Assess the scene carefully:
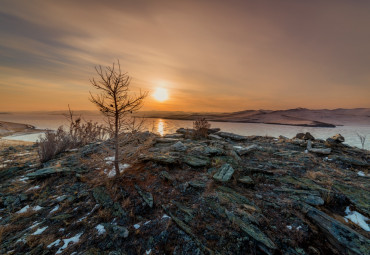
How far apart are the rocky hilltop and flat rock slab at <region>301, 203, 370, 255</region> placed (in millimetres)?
19

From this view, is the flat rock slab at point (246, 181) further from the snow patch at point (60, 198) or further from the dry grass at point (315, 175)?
the snow patch at point (60, 198)

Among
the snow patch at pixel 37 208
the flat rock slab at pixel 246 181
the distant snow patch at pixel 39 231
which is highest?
the flat rock slab at pixel 246 181

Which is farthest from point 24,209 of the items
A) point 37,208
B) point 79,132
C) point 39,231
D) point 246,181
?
point 79,132

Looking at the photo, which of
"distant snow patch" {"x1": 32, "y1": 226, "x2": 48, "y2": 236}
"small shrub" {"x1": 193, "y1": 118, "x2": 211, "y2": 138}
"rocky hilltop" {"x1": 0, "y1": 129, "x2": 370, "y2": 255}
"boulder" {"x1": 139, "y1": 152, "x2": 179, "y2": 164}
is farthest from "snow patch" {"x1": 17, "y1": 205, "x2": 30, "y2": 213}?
"small shrub" {"x1": 193, "y1": 118, "x2": 211, "y2": 138}

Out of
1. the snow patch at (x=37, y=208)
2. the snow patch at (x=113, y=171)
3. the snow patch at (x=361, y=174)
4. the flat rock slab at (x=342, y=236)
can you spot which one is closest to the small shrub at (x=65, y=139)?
the snow patch at (x=113, y=171)

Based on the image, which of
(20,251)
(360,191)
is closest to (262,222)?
(360,191)

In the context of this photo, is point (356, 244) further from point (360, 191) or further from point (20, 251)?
point (20, 251)

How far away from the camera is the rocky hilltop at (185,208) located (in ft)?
10.7

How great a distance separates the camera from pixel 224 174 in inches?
223

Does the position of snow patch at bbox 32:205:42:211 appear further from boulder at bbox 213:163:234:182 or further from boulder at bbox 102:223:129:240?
boulder at bbox 213:163:234:182

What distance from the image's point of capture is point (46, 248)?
3.19 meters

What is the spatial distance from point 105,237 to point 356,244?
5.33m

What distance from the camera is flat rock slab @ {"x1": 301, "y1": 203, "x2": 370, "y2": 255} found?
3078 mm

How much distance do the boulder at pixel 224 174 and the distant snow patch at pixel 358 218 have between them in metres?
3.19
